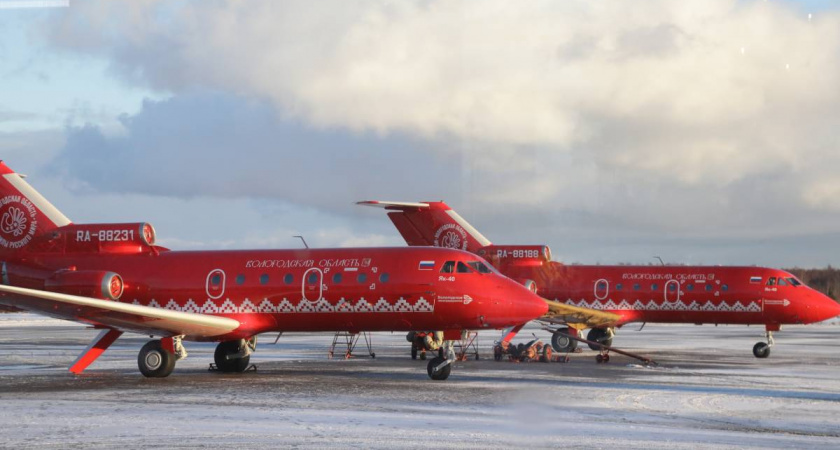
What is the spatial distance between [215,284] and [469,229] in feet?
58.6

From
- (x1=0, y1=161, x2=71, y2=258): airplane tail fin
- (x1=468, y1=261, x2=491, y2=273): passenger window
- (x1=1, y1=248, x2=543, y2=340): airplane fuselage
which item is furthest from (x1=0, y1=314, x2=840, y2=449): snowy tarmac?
(x1=0, y1=161, x2=71, y2=258): airplane tail fin

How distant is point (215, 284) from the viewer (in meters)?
27.9

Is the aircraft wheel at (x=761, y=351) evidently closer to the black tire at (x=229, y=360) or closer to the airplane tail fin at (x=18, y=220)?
the black tire at (x=229, y=360)

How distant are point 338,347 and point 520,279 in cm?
865

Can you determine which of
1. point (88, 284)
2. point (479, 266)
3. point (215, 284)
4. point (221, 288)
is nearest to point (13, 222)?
point (88, 284)

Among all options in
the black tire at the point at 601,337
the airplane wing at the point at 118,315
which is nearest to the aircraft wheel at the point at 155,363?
the airplane wing at the point at 118,315

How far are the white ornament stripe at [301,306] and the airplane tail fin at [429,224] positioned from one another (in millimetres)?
14628

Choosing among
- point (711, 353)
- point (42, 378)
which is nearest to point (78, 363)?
→ point (42, 378)

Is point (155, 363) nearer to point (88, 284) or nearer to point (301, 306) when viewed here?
point (88, 284)

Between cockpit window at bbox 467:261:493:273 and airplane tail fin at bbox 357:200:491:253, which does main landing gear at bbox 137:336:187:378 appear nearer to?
cockpit window at bbox 467:261:493:273

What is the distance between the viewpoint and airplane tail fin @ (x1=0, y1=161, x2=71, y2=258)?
29.5 metres

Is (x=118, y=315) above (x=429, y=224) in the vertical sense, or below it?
below

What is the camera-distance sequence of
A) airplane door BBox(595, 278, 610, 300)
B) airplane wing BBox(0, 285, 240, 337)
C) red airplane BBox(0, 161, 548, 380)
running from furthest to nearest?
airplane door BBox(595, 278, 610, 300), red airplane BBox(0, 161, 548, 380), airplane wing BBox(0, 285, 240, 337)

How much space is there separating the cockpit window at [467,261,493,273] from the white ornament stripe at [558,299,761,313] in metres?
17.7
